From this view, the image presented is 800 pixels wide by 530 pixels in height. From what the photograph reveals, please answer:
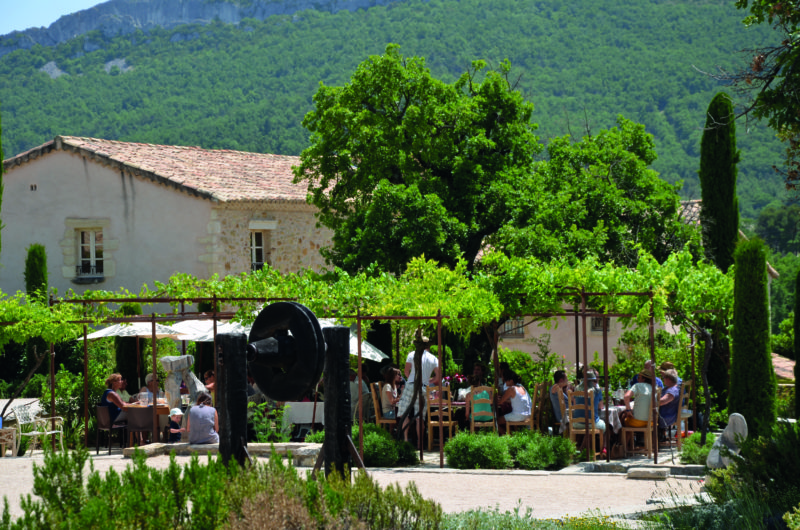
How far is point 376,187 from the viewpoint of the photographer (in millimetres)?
20234

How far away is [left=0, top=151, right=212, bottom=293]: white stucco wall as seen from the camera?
2380cm

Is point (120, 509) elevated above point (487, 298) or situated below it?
below

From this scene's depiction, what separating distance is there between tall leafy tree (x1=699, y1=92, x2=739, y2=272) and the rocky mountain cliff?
11362 cm

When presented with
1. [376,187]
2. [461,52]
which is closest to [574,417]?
[376,187]

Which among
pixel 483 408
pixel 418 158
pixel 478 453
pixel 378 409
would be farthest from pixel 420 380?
pixel 418 158

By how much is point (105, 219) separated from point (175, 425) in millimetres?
10463

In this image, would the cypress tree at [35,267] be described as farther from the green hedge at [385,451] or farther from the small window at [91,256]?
the green hedge at [385,451]

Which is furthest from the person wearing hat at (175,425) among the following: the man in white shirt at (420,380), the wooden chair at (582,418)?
the wooden chair at (582,418)

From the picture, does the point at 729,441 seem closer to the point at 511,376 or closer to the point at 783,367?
the point at 511,376

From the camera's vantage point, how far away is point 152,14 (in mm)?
160625

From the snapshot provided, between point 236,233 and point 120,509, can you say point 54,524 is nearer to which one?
point 120,509

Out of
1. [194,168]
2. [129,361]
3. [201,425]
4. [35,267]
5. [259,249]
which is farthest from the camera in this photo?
[194,168]

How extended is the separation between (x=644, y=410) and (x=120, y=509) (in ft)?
30.8

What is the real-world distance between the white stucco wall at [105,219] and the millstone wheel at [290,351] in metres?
17.1
